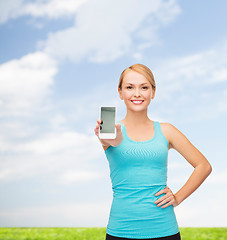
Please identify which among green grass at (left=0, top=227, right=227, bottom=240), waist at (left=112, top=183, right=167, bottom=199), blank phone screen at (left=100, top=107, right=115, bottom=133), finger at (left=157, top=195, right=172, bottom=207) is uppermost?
blank phone screen at (left=100, top=107, right=115, bottom=133)

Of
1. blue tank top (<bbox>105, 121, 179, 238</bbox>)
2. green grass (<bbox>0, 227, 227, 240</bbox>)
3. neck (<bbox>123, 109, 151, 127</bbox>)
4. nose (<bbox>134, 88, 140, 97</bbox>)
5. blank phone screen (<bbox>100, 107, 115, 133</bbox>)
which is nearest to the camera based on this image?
blank phone screen (<bbox>100, 107, 115, 133</bbox>)

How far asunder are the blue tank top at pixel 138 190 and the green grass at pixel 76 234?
4.87 meters

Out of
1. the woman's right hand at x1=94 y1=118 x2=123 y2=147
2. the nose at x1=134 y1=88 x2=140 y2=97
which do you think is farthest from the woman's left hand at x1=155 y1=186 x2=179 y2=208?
the nose at x1=134 y1=88 x2=140 y2=97

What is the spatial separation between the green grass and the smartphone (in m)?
5.30

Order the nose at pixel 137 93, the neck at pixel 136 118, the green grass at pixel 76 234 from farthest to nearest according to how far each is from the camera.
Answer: the green grass at pixel 76 234 → the neck at pixel 136 118 → the nose at pixel 137 93

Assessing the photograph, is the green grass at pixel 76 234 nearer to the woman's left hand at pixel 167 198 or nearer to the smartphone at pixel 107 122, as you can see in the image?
the woman's left hand at pixel 167 198

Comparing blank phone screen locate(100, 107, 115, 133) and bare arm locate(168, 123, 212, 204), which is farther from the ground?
blank phone screen locate(100, 107, 115, 133)

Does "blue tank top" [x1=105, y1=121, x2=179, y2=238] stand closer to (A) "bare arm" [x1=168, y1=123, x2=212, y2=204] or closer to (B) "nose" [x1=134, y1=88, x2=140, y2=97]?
(A) "bare arm" [x1=168, y1=123, x2=212, y2=204]

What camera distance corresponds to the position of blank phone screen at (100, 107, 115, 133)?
2775 mm

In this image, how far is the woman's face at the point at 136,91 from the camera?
3.19 m

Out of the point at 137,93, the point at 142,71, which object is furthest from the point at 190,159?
the point at 142,71

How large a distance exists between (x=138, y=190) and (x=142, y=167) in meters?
0.20

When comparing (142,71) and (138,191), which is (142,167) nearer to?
(138,191)

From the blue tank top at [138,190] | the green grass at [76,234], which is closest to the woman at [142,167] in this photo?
the blue tank top at [138,190]
